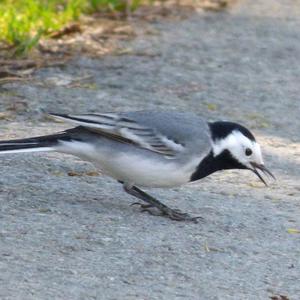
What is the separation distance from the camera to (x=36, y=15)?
977 centimetres

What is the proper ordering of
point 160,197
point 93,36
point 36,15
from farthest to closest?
point 93,36
point 36,15
point 160,197

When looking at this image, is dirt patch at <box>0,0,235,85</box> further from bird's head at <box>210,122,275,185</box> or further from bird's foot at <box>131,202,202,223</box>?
bird's head at <box>210,122,275,185</box>

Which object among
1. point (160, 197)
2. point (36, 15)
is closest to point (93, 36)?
point (36, 15)

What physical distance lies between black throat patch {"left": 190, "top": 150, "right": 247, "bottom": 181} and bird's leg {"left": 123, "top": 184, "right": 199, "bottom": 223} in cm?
22

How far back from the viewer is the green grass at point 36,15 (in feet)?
29.7

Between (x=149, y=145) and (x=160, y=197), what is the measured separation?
2.39 ft

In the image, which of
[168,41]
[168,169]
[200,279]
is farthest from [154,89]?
[200,279]

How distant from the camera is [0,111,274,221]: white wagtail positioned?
5.63 m

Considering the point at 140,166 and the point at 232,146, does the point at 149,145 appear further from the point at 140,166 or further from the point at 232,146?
the point at 232,146

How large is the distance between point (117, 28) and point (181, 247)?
532 centimetres

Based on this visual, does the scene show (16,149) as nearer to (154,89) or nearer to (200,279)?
(200,279)

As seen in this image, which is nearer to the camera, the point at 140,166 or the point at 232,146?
the point at 140,166

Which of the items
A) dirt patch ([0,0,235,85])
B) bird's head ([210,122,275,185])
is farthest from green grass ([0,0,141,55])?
bird's head ([210,122,275,185])

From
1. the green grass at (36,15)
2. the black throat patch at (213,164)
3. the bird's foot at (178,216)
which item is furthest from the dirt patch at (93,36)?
the black throat patch at (213,164)
